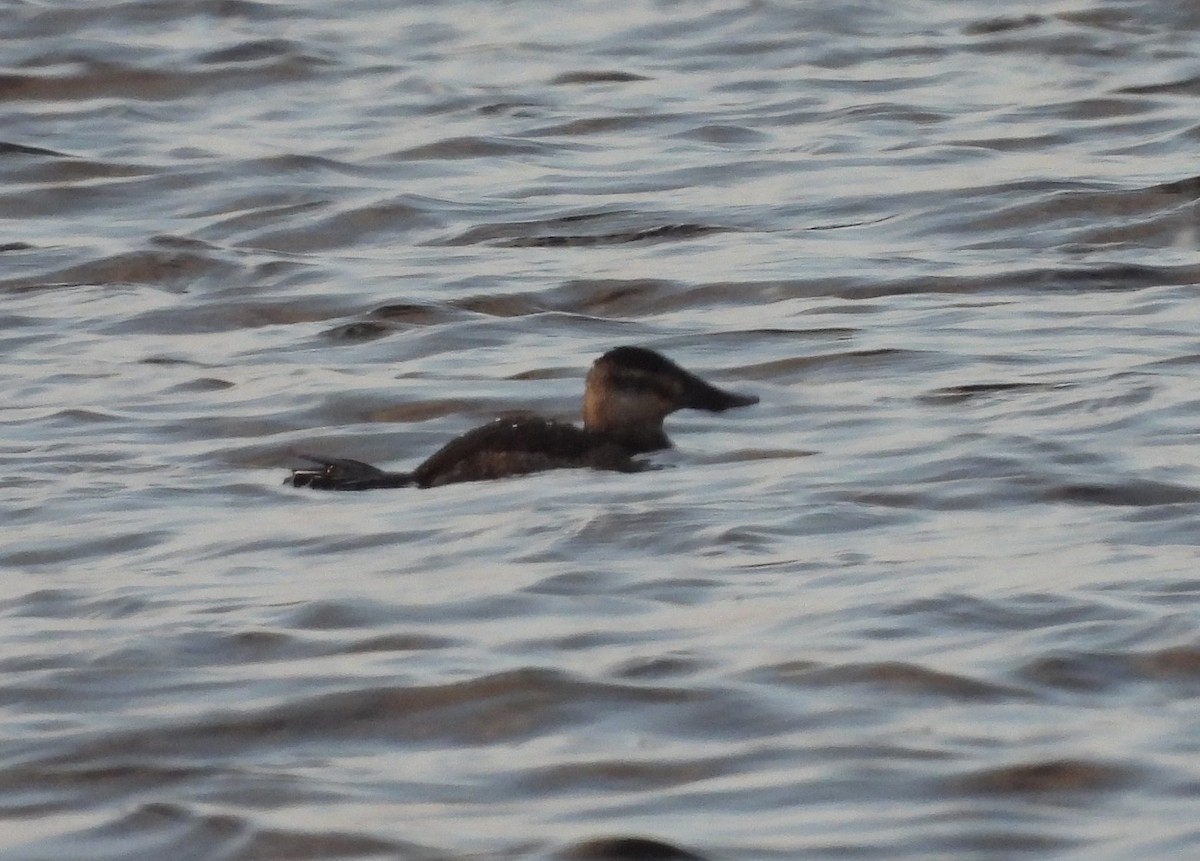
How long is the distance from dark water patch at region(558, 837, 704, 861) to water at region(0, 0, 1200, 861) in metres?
0.01

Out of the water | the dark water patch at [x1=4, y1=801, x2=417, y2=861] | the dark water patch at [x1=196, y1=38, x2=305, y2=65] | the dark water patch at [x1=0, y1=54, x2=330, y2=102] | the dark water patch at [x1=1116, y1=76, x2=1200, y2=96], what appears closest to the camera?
the dark water patch at [x1=4, y1=801, x2=417, y2=861]

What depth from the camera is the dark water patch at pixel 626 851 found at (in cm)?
573

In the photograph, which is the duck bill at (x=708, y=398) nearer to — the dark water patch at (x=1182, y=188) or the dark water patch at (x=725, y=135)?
the dark water patch at (x=1182, y=188)

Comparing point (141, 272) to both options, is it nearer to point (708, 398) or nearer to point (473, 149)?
point (473, 149)

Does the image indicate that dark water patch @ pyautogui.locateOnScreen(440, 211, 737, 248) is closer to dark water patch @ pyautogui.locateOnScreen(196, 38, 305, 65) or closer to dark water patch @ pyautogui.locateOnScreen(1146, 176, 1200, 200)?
dark water patch @ pyautogui.locateOnScreen(1146, 176, 1200, 200)

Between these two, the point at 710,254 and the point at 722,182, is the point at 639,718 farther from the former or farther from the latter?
the point at 722,182

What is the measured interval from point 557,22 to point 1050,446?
11.2 meters

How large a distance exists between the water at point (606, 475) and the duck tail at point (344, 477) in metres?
0.08

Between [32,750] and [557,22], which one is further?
[557,22]

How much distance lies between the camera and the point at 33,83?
18797mm

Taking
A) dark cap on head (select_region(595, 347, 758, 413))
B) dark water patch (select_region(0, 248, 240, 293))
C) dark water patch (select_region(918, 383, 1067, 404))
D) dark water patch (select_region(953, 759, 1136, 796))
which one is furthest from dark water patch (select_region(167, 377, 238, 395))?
dark water patch (select_region(953, 759, 1136, 796))

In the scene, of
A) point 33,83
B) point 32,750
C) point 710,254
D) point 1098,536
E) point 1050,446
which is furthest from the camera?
point 33,83

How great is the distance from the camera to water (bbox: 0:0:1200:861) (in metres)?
6.25

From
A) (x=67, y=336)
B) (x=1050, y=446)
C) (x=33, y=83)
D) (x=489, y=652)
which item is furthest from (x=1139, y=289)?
(x=33, y=83)
